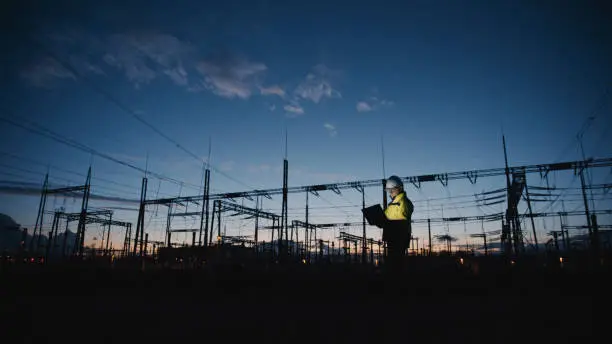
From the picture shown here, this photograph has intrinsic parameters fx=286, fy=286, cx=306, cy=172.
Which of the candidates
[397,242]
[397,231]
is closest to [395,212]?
[397,231]

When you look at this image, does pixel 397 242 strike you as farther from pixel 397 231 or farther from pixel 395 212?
pixel 395 212

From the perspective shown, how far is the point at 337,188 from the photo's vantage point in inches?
738

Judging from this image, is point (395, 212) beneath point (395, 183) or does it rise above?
beneath

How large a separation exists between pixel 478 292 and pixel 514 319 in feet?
6.59

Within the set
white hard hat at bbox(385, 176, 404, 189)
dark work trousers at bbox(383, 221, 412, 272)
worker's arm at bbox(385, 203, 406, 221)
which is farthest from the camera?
white hard hat at bbox(385, 176, 404, 189)

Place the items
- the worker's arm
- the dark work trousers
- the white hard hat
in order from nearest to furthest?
1. the dark work trousers
2. the worker's arm
3. the white hard hat

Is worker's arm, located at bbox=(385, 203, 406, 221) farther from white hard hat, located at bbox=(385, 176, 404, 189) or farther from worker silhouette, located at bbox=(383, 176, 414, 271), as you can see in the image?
white hard hat, located at bbox=(385, 176, 404, 189)

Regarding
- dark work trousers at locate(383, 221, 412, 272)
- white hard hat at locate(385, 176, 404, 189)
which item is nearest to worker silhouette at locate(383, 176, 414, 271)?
dark work trousers at locate(383, 221, 412, 272)

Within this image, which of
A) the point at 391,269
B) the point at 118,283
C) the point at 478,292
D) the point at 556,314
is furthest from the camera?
the point at 118,283

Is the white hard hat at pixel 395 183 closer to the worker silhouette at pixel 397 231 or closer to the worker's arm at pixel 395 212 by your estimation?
the worker silhouette at pixel 397 231

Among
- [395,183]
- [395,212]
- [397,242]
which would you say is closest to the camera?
[397,242]

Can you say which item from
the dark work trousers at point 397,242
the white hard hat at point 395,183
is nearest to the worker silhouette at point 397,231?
the dark work trousers at point 397,242

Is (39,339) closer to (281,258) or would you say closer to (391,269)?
(391,269)

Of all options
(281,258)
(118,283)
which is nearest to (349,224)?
(281,258)
